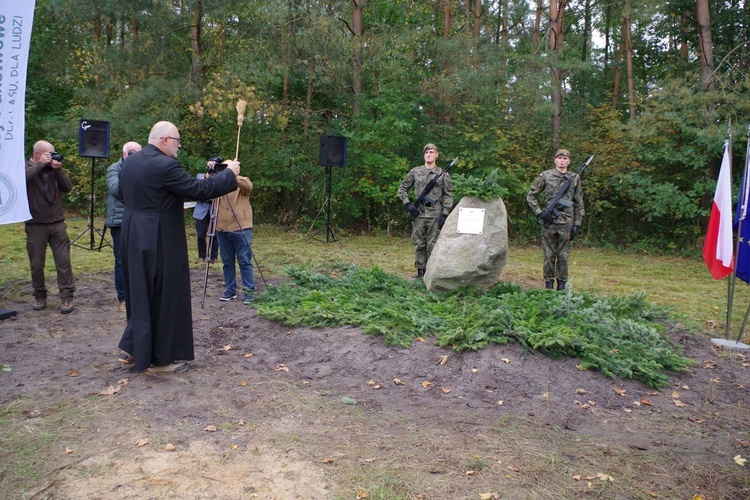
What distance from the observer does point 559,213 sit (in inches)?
312

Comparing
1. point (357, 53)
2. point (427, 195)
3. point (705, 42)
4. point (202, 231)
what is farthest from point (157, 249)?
point (705, 42)

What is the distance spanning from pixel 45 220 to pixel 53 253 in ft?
1.30

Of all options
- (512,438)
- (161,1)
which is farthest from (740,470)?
(161,1)

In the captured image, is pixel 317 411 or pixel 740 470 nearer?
pixel 740 470

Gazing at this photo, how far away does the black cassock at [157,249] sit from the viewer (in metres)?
4.82

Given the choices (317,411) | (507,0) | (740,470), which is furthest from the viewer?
(507,0)

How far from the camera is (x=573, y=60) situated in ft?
46.7

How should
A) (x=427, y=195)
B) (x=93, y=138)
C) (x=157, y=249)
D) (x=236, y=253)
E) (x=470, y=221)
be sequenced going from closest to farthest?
(x=157, y=249)
(x=470, y=221)
(x=236, y=253)
(x=427, y=195)
(x=93, y=138)

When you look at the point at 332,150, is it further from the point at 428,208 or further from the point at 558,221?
the point at 558,221

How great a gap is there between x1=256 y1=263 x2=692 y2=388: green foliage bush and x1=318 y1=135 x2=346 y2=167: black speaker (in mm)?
5864

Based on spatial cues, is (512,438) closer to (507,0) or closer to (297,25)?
(297,25)

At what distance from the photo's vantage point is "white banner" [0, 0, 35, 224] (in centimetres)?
627

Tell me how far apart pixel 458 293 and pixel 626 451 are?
128 inches

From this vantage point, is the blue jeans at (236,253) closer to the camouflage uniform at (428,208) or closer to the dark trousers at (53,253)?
the dark trousers at (53,253)
